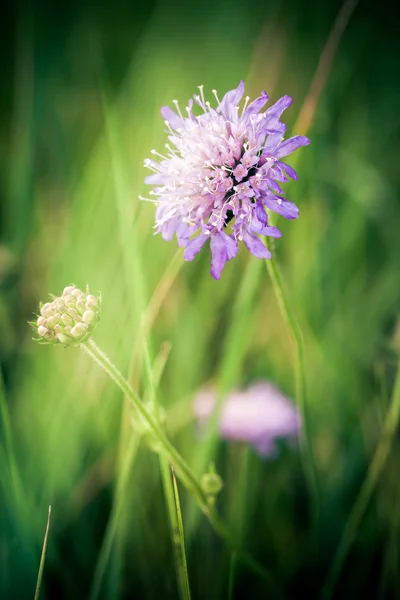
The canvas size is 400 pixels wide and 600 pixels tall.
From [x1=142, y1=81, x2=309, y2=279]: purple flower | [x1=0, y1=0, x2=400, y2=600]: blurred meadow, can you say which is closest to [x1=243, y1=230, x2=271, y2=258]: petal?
[x1=142, y1=81, x2=309, y2=279]: purple flower

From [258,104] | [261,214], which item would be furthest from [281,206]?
[258,104]

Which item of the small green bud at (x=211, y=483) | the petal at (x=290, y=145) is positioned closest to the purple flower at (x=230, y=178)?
the petal at (x=290, y=145)

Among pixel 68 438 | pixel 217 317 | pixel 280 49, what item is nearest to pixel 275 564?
pixel 68 438

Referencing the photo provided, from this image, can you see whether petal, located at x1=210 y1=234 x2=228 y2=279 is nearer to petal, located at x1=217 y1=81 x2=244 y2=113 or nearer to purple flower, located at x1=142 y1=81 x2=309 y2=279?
purple flower, located at x1=142 y1=81 x2=309 y2=279

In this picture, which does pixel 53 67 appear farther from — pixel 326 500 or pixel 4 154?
pixel 326 500

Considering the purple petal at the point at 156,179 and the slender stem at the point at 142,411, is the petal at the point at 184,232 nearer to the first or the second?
the purple petal at the point at 156,179

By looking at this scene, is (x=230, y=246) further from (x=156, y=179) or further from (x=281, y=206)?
(x=156, y=179)
